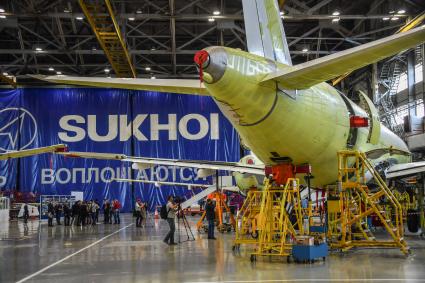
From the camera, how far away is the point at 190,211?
45.8m

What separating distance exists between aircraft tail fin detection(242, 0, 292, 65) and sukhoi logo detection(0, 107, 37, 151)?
125 feet

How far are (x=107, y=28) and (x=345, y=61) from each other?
24.9 metres

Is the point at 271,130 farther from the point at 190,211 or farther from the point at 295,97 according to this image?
the point at 190,211

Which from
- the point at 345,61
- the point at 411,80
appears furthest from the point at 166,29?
the point at 345,61

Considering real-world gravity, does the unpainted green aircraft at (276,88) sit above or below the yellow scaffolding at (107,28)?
below

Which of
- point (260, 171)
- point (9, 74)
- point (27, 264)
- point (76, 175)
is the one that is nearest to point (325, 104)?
point (260, 171)

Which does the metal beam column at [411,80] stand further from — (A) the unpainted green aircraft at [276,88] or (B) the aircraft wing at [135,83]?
(B) the aircraft wing at [135,83]

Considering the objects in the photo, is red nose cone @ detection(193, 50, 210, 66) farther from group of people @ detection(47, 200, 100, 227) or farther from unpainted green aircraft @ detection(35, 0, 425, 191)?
group of people @ detection(47, 200, 100, 227)

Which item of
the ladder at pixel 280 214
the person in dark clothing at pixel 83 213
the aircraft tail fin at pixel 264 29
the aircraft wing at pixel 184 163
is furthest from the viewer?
the person in dark clothing at pixel 83 213

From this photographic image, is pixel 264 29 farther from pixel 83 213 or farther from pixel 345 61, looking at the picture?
pixel 83 213

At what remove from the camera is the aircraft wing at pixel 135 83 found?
993 centimetres

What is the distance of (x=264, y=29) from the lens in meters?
11.2

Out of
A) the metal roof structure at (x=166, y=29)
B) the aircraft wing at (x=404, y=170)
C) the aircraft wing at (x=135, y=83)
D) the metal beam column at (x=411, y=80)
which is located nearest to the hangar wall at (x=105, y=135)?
the metal roof structure at (x=166, y=29)

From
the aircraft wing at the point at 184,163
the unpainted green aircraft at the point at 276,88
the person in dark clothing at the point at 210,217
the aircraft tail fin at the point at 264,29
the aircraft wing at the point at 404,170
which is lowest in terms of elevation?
the person in dark clothing at the point at 210,217
